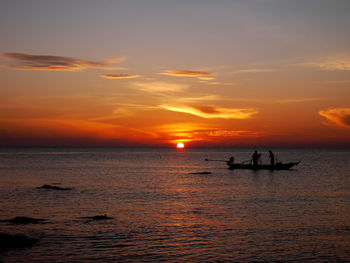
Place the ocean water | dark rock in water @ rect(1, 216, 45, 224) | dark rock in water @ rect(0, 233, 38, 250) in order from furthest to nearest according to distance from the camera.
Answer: dark rock in water @ rect(1, 216, 45, 224) < dark rock in water @ rect(0, 233, 38, 250) < the ocean water

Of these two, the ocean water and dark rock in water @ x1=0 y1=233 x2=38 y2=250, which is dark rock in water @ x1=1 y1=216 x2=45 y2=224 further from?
dark rock in water @ x1=0 y1=233 x2=38 y2=250

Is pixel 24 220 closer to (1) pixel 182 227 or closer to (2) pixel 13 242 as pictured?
(2) pixel 13 242

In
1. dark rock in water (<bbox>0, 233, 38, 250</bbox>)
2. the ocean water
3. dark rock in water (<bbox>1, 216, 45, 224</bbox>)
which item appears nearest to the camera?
the ocean water

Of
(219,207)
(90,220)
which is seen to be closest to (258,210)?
(219,207)

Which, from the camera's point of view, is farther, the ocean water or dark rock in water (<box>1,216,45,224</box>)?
dark rock in water (<box>1,216,45,224</box>)

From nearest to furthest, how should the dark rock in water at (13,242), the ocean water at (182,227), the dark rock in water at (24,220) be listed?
the ocean water at (182,227), the dark rock in water at (13,242), the dark rock in water at (24,220)

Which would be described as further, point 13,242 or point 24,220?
point 24,220

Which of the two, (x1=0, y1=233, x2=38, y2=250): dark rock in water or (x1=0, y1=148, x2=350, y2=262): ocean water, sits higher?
(x1=0, y1=233, x2=38, y2=250): dark rock in water

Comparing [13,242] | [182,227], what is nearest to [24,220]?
[13,242]

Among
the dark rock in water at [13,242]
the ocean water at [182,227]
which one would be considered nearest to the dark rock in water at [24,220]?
the ocean water at [182,227]

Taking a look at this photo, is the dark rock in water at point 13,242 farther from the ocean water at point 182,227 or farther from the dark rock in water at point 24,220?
the dark rock in water at point 24,220

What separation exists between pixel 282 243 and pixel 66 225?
1288cm

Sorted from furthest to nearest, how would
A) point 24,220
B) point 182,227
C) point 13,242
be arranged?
point 24,220, point 182,227, point 13,242

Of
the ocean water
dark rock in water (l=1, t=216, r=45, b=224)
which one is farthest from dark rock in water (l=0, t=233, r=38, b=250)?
dark rock in water (l=1, t=216, r=45, b=224)
